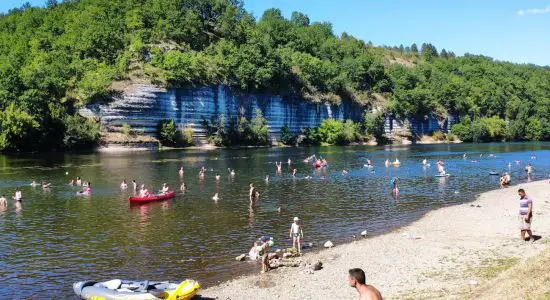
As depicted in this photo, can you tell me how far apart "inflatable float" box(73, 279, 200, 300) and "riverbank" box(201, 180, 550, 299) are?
152 cm

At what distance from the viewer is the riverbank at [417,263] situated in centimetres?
2091

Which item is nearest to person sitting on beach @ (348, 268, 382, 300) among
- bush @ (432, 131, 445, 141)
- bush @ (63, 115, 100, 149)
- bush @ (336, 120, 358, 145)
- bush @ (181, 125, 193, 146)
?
bush @ (63, 115, 100, 149)

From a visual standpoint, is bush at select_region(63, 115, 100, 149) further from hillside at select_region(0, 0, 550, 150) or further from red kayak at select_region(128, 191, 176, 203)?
red kayak at select_region(128, 191, 176, 203)

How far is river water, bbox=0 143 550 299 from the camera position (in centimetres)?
2616

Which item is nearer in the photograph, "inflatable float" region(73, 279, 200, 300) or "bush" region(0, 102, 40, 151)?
"inflatable float" region(73, 279, 200, 300)

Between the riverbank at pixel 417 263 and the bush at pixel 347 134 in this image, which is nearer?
the riverbank at pixel 417 263

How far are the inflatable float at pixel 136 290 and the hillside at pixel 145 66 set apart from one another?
3687 inches

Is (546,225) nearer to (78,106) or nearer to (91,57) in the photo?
(78,106)

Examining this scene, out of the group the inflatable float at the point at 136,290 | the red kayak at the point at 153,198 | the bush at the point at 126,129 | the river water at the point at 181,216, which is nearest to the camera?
the inflatable float at the point at 136,290

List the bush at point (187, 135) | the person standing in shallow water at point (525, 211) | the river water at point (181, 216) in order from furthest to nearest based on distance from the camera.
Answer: the bush at point (187, 135) → the person standing in shallow water at point (525, 211) → the river water at point (181, 216)

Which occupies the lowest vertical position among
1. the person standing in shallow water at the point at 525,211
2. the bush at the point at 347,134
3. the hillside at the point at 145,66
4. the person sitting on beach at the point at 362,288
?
the person standing in shallow water at the point at 525,211

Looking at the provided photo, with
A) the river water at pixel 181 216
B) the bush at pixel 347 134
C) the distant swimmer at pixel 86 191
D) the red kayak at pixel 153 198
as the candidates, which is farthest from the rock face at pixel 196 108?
the red kayak at pixel 153 198

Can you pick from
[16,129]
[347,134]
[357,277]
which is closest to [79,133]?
[16,129]

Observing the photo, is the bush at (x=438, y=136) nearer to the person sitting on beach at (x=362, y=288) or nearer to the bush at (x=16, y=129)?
the bush at (x=16, y=129)
